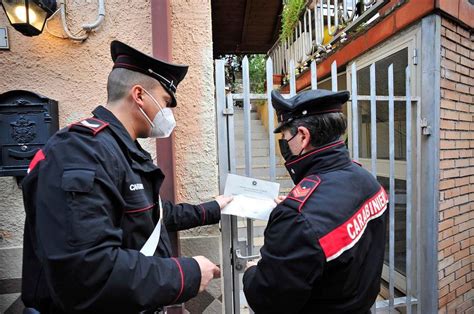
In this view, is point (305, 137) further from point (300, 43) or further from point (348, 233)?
point (300, 43)

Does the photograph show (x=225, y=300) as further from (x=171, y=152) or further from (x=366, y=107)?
(x=366, y=107)

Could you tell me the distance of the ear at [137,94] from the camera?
1.24 meters

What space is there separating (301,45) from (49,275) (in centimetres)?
508

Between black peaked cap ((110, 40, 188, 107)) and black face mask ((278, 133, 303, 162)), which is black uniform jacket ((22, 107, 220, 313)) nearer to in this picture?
black peaked cap ((110, 40, 188, 107))

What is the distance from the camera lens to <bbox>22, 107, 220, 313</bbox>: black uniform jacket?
35.1 inches

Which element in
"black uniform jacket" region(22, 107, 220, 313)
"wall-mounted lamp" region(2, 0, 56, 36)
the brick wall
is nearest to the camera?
"black uniform jacket" region(22, 107, 220, 313)

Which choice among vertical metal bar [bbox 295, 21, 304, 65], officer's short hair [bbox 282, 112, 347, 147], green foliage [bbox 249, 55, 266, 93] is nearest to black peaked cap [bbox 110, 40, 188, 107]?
officer's short hair [bbox 282, 112, 347, 147]

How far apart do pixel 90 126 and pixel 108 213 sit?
1.11ft

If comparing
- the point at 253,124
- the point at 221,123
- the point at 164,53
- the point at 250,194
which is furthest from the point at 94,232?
the point at 253,124

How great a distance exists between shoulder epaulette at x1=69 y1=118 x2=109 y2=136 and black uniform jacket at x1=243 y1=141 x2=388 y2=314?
767 mm

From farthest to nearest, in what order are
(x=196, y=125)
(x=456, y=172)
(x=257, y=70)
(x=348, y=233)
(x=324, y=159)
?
(x=257, y=70) < (x=456, y=172) < (x=196, y=125) < (x=324, y=159) < (x=348, y=233)

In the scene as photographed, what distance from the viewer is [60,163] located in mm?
953

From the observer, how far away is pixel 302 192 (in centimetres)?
125

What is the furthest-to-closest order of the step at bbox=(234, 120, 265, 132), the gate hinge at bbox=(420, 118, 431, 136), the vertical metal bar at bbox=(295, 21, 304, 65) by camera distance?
the step at bbox=(234, 120, 265, 132) < the vertical metal bar at bbox=(295, 21, 304, 65) < the gate hinge at bbox=(420, 118, 431, 136)
